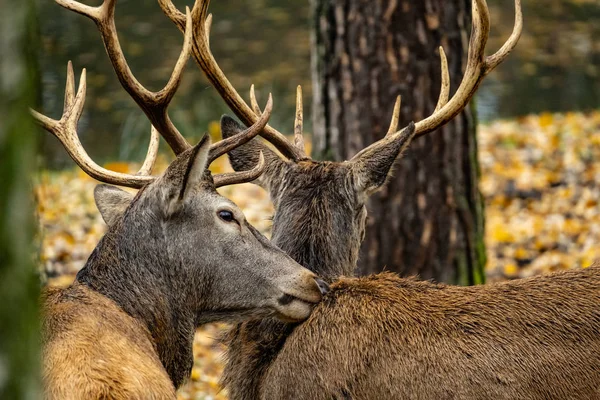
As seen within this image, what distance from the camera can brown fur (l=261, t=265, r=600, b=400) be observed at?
3.43 meters

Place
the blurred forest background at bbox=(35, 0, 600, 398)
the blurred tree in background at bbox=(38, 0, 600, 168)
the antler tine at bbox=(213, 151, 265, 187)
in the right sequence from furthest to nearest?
1. the blurred tree in background at bbox=(38, 0, 600, 168)
2. the blurred forest background at bbox=(35, 0, 600, 398)
3. the antler tine at bbox=(213, 151, 265, 187)

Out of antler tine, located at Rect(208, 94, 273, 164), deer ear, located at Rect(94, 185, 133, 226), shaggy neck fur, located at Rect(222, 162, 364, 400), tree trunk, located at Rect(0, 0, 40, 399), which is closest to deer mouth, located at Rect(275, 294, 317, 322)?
shaggy neck fur, located at Rect(222, 162, 364, 400)

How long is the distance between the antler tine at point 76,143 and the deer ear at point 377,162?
100 centimetres

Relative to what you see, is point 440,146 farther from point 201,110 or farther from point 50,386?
point 201,110

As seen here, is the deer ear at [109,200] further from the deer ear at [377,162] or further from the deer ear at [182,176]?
the deer ear at [377,162]

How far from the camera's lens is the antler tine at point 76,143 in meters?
4.20

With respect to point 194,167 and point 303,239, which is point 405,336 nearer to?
point 303,239

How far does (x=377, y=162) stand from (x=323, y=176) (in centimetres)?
28

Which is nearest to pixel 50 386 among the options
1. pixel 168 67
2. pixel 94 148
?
pixel 94 148

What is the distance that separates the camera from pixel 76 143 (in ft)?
14.3

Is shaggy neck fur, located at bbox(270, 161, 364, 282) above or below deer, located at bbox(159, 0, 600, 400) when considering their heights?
above

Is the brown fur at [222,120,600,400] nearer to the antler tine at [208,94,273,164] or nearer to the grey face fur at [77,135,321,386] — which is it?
the grey face fur at [77,135,321,386]

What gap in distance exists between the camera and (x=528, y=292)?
3.70 meters

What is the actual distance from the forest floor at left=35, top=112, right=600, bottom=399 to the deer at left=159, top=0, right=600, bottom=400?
123 inches
